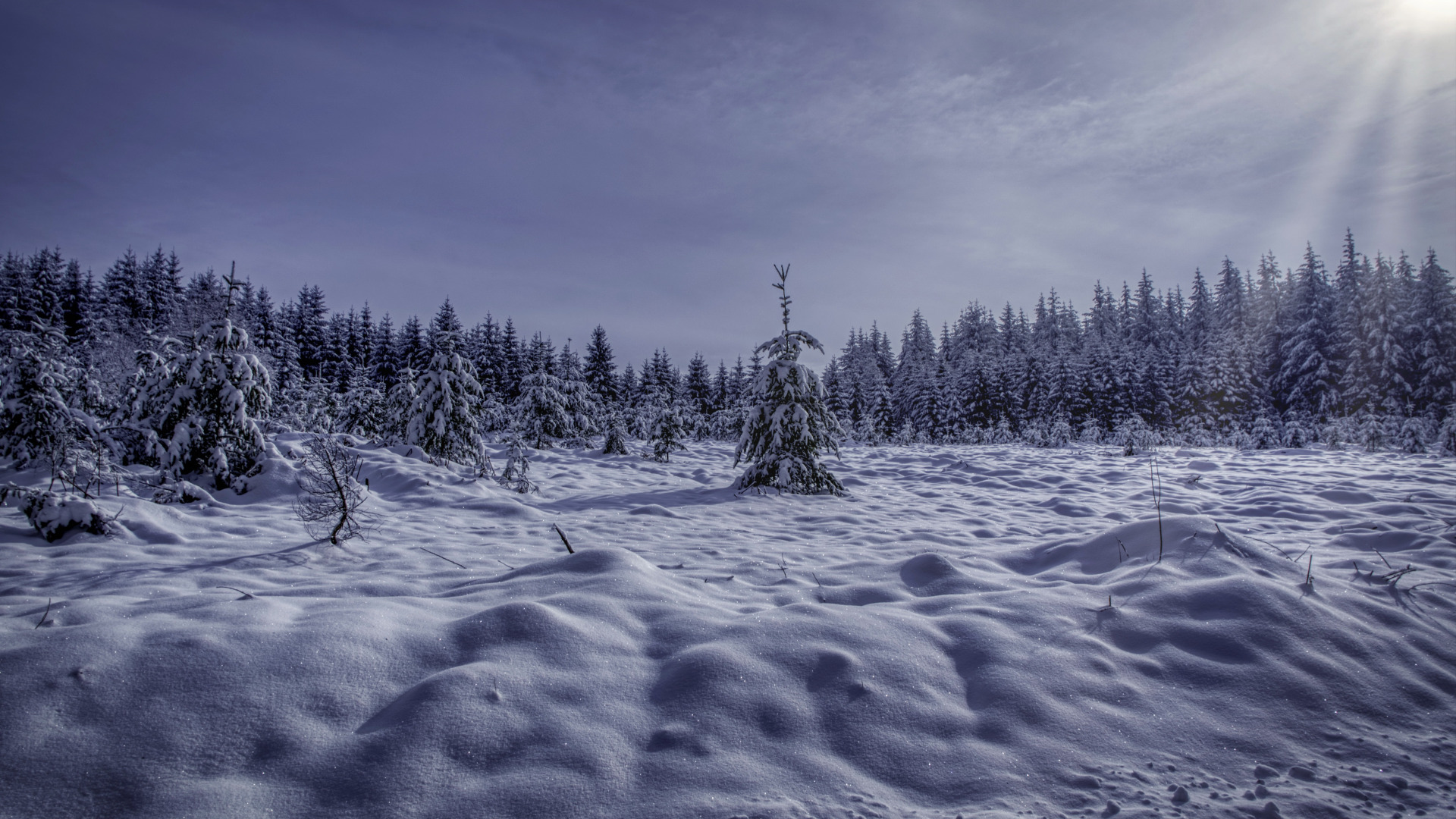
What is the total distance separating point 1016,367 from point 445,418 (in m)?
43.7

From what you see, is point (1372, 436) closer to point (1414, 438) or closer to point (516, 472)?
point (1414, 438)

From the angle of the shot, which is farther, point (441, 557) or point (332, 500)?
point (332, 500)

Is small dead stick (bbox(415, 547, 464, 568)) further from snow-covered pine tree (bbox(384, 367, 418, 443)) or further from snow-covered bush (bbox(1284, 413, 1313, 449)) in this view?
snow-covered bush (bbox(1284, 413, 1313, 449))

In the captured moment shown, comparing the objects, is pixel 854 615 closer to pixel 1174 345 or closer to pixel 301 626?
pixel 301 626

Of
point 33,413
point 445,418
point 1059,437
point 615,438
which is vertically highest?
point 445,418

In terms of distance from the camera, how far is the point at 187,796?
6.02 feet

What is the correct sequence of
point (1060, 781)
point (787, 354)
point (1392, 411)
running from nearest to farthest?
point (1060, 781) < point (787, 354) < point (1392, 411)

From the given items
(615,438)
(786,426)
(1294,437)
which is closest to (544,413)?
(615,438)

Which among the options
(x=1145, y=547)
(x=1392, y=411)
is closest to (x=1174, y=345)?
(x=1392, y=411)

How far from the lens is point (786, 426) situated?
412 inches

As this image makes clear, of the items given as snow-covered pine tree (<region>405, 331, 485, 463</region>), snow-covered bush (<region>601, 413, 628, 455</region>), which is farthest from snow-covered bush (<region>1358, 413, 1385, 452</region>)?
snow-covered pine tree (<region>405, 331, 485, 463</region>)

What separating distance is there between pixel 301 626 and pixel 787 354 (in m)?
8.92

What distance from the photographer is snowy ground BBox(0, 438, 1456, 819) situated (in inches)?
77.1

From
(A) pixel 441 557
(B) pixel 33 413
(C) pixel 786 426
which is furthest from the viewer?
(C) pixel 786 426
